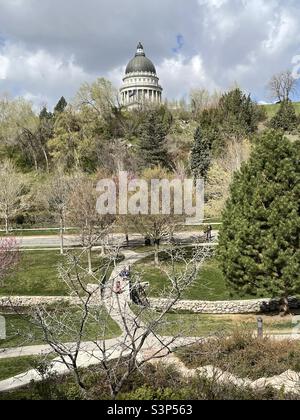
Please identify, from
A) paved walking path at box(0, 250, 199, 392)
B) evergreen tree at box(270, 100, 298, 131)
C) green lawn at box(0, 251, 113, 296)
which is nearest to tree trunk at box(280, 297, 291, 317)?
paved walking path at box(0, 250, 199, 392)

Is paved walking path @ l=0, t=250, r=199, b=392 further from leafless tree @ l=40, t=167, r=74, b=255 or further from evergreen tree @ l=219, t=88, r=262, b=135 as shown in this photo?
evergreen tree @ l=219, t=88, r=262, b=135

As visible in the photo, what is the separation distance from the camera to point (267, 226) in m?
17.6

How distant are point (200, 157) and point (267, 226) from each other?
34030 mm

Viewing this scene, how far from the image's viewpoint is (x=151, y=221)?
1096 inches

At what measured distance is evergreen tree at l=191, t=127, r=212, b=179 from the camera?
49862mm

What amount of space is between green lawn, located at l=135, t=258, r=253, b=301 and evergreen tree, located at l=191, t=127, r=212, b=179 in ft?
75.9

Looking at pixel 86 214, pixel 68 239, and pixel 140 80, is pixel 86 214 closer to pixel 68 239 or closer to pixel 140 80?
pixel 68 239

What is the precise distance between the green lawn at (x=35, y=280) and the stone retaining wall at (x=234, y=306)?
A: 6608 mm

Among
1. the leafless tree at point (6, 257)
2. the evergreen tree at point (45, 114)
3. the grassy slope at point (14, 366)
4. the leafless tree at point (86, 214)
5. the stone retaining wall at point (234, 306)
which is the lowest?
the stone retaining wall at point (234, 306)

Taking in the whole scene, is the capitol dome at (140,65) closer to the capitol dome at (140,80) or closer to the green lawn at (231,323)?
the capitol dome at (140,80)

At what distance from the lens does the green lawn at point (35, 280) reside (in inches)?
960

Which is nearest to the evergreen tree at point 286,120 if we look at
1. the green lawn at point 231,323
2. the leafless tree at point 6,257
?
the green lawn at point 231,323

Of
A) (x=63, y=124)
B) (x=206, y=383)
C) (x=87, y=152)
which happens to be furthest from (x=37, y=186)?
(x=206, y=383)

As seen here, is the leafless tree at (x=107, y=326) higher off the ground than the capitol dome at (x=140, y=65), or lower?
lower
